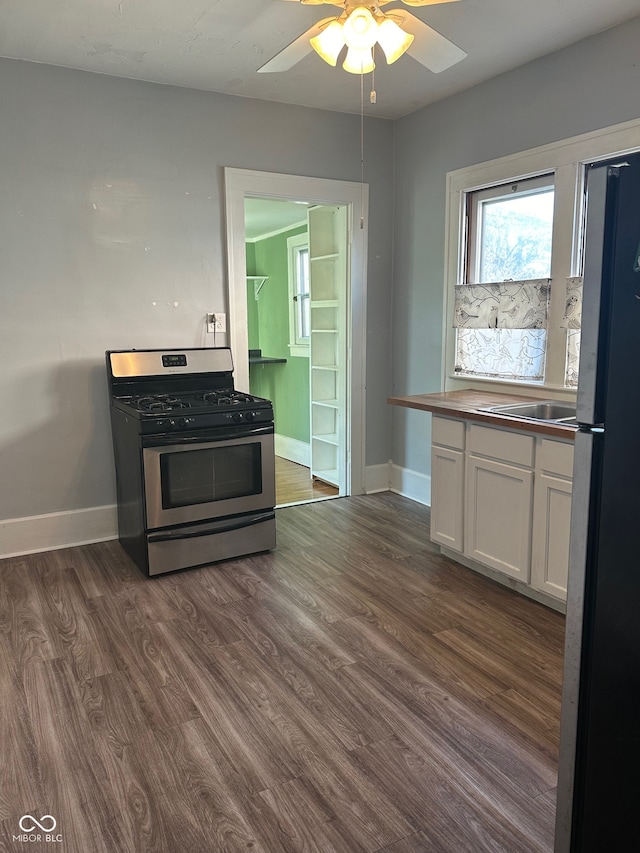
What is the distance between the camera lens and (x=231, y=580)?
3158mm

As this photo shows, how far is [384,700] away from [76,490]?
88.7 inches

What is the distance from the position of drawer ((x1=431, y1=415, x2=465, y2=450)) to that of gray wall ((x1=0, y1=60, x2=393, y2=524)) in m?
1.52

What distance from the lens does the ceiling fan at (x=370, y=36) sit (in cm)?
215

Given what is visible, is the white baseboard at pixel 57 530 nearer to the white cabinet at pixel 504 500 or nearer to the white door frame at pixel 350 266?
the white door frame at pixel 350 266

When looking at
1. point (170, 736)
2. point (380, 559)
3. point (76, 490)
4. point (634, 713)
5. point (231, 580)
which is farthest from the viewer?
point (76, 490)

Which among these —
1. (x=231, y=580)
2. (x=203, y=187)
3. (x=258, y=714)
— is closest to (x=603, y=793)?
(x=258, y=714)

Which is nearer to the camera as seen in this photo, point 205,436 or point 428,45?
point 428,45

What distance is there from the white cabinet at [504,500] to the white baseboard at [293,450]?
2504 mm

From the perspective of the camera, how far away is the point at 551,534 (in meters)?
2.69

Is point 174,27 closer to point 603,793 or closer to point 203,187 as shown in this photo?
point 203,187

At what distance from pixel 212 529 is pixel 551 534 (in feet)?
5.47

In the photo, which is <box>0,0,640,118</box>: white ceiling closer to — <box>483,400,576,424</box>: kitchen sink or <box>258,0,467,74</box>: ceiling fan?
<box>258,0,467,74</box>: ceiling fan

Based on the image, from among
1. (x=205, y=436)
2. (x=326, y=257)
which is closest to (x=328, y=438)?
(x=326, y=257)

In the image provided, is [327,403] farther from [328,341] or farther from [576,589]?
[576,589]
